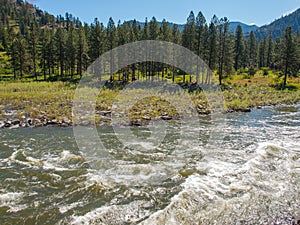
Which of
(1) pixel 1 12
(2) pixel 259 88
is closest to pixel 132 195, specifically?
(2) pixel 259 88

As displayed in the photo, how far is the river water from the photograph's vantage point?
27.1ft

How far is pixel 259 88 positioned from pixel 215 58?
34.4 feet

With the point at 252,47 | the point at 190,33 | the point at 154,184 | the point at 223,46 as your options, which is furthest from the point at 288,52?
the point at 154,184

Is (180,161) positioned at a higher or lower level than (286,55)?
lower

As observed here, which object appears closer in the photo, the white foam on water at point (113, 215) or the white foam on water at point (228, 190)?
the white foam on water at point (113, 215)

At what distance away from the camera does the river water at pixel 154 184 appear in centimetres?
827

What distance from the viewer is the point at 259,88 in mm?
46156

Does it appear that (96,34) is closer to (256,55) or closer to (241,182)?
(241,182)

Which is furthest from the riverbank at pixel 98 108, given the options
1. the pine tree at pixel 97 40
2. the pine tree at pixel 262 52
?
the pine tree at pixel 262 52

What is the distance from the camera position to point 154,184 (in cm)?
1055

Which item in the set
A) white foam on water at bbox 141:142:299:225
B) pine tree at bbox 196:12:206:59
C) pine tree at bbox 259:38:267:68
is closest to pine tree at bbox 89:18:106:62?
pine tree at bbox 196:12:206:59

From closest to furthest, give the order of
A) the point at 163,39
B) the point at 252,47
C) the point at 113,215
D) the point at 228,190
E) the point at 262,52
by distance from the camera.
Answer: the point at 113,215, the point at 228,190, the point at 163,39, the point at 252,47, the point at 262,52

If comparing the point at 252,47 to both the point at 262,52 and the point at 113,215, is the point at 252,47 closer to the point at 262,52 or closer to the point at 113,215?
the point at 262,52

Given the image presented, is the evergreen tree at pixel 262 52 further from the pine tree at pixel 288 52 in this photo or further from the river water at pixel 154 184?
the river water at pixel 154 184
